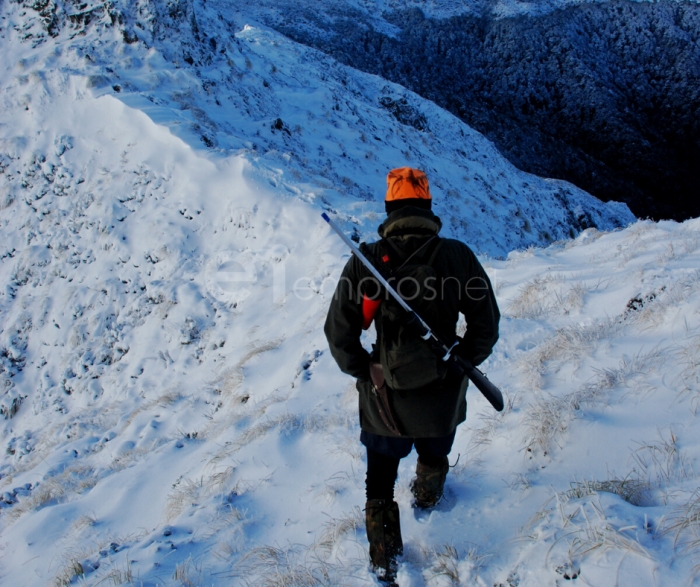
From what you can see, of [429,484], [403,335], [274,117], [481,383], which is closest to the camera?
[403,335]

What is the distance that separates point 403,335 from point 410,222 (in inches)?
23.7

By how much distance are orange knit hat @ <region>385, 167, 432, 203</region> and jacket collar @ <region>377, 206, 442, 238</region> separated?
0.08 m

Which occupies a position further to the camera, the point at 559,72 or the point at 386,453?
the point at 559,72

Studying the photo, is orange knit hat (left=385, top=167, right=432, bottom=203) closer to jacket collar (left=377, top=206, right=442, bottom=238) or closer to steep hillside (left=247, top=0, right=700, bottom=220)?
jacket collar (left=377, top=206, right=442, bottom=238)

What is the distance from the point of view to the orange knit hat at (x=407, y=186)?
2428 millimetres

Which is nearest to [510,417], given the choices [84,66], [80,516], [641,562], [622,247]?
[641,562]

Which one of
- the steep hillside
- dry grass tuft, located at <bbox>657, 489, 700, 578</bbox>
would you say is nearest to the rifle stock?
dry grass tuft, located at <bbox>657, 489, 700, 578</bbox>

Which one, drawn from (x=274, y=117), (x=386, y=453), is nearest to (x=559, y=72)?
(x=274, y=117)

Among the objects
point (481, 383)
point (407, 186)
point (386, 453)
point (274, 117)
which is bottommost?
point (274, 117)

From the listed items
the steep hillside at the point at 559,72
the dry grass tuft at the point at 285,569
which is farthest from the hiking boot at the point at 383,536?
the steep hillside at the point at 559,72

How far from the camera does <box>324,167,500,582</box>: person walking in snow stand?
2.36 m

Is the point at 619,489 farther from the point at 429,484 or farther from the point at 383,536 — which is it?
the point at 383,536

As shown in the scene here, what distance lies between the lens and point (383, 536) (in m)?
2.64

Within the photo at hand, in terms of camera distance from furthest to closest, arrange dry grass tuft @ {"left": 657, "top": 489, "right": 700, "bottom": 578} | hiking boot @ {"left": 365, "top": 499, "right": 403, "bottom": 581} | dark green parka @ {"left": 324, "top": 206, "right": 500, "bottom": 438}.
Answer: hiking boot @ {"left": 365, "top": 499, "right": 403, "bottom": 581} < dark green parka @ {"left": 324, "top": 206, "right": 500, "bottom": 438} < dry grass tuft @ {"left": 657, "top": 489, "right": 700, "bottom": 578}
